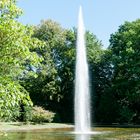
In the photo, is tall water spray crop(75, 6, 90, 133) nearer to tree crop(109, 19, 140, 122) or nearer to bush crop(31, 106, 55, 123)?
bush crop(31, 106, 55, 123)

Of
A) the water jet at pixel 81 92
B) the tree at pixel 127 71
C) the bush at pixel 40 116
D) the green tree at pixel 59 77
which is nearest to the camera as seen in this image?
the water jet at pixel 81 92

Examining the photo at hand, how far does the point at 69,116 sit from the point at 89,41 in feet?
34.6

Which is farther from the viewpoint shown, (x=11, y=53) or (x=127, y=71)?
(x=127, y=71)

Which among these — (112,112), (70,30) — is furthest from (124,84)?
(70,30)

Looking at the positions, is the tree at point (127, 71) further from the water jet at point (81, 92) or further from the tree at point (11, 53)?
the tree at point (11, 53)

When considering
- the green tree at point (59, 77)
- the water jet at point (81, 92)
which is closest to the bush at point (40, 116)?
the water jet at point (81, 92)

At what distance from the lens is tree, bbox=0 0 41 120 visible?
18.5ft

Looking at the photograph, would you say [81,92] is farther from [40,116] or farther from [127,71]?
[127,71]

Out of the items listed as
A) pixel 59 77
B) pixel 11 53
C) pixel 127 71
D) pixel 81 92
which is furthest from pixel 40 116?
pixel 11 53

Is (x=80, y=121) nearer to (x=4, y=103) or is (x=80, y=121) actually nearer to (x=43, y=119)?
(x=43, y=119)

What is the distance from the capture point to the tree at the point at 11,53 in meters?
5.65

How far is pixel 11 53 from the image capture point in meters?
5.97

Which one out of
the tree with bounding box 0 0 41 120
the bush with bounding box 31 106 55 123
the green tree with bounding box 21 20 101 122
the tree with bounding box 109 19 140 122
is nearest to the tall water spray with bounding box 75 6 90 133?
the bush with bounding box 31 106 55 123

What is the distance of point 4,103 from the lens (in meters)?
5.67
